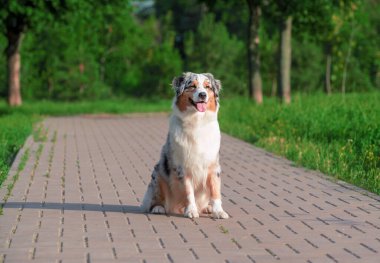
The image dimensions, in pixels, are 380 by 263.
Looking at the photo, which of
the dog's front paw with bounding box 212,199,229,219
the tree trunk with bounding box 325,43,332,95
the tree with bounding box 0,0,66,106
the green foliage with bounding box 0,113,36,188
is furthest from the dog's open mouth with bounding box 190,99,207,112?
the tree trunk with bounding box 325,43,332,95

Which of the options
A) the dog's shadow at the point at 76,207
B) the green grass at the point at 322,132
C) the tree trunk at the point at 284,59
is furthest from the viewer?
the tree trunk at the point at 284,59

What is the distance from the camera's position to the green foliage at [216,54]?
4466cm

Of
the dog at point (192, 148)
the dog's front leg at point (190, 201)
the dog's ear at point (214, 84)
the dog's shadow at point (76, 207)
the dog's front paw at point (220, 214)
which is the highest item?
the dog's ear at point (214, 84)

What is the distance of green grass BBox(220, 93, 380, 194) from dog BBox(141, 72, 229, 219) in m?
A: 2.83

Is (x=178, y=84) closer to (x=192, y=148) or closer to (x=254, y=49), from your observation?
(x=192, y=148)

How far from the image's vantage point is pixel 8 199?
37.0ft

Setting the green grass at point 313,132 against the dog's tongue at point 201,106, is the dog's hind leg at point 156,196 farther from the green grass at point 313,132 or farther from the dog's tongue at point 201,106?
the green grass at point 313,132

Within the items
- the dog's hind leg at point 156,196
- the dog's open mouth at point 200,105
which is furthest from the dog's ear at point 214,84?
the dog's hind leg at point 156,196

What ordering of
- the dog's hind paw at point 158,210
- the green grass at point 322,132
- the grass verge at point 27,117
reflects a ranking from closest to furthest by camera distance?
the dog's hind paw at point 158,210 < the green grass at point 322,132 < the grass verge at point 27,117

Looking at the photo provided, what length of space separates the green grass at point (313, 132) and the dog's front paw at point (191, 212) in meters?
2.97

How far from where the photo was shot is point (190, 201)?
32.6 ft

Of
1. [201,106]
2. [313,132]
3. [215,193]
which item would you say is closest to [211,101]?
[201,106]

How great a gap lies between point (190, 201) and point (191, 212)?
12 centimetres

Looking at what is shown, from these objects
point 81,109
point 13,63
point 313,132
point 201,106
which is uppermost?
point 201,106
